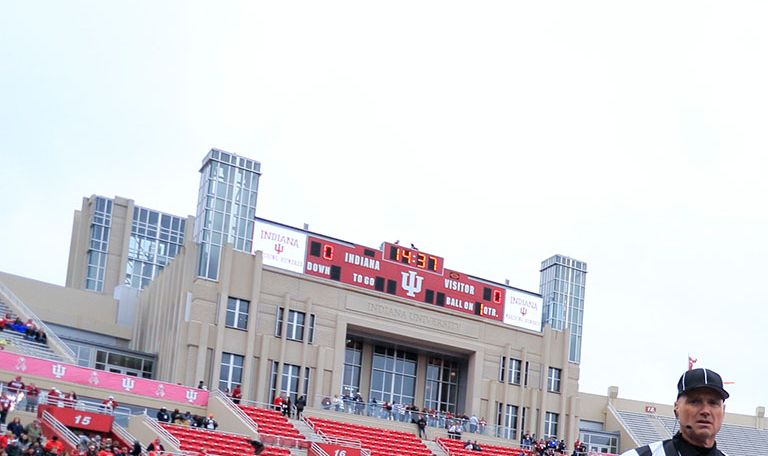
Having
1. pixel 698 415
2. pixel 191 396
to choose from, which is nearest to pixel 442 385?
pixel 191 396

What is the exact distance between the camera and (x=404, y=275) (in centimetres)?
4844

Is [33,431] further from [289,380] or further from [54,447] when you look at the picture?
[289,380]

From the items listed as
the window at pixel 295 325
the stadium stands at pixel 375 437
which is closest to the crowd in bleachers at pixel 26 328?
the window at pixel 295 325

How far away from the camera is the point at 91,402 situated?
3634 centimetres

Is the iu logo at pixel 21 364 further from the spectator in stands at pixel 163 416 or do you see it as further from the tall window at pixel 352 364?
the tall window at pixel 352 364

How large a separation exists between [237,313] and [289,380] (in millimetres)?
3526

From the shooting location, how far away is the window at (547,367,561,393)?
5334 cm

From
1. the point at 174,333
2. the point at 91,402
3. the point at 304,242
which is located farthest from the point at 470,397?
the point at 91,402

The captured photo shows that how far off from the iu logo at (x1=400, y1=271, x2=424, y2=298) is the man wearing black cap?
44.2 metres

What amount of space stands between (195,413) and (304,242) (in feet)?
31.0

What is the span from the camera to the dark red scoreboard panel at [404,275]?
46625mm

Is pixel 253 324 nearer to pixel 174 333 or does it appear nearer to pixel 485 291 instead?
pixel 174 333

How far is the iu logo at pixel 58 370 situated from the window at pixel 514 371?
22378 mm

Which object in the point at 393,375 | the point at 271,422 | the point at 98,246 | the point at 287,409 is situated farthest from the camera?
the point at 98,246
